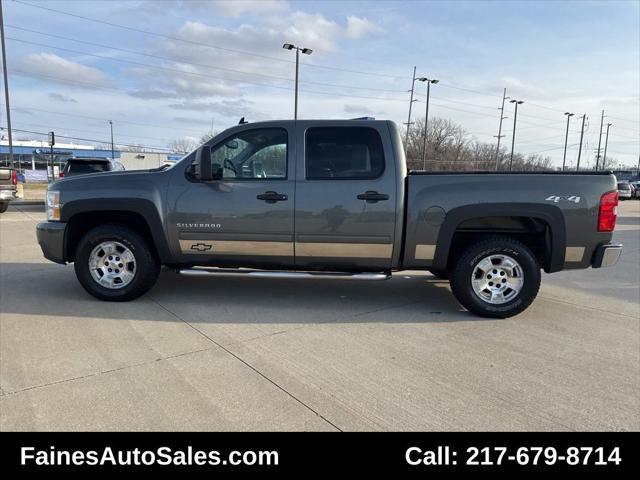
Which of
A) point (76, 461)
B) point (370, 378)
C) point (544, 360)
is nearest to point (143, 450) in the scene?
point (76, 461)

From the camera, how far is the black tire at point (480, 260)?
15.2 ft

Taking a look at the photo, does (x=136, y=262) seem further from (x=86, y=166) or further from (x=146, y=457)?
(x=86, y=166)

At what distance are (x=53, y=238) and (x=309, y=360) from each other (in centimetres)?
331

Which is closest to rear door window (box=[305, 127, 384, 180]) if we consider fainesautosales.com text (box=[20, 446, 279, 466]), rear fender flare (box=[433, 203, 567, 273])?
rear fender flare (box=[433, 203, 567, 273])

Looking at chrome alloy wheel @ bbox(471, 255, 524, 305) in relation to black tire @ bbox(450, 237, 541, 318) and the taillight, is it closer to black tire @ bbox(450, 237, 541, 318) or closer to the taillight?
black tire @ bbox(450, 237, 541, 318)

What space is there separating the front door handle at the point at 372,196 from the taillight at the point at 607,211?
6.88 feet

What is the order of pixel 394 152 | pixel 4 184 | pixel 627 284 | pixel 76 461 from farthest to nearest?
pixel 4 184, pixel 627 284, pixel 394 152, pixel 76 461

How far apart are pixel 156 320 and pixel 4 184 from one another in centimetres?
1274

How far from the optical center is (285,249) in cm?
484

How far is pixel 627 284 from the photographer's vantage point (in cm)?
649

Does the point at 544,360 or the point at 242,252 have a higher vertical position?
the point at 242,252

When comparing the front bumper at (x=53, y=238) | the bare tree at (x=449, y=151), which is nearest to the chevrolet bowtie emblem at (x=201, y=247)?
the front bumper at (x=53, y=238)

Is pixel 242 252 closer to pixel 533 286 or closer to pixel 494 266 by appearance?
pixel 494 266

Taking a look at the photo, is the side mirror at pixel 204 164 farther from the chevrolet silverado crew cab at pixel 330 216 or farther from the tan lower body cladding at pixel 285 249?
the tan lower body cladding at pixel 285 249
